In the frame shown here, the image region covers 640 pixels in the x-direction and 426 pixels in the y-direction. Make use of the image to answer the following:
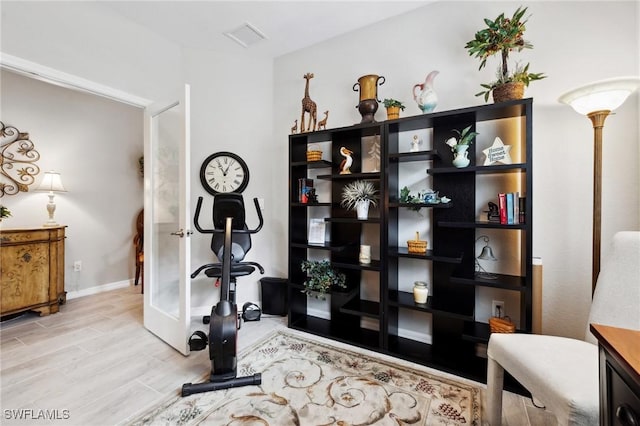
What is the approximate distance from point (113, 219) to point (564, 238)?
5006mm

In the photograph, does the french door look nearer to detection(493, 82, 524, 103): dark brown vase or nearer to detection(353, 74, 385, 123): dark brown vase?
detection(353, 74, 385, 123): dark brown vase

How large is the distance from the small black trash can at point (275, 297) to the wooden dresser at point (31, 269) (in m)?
2.25

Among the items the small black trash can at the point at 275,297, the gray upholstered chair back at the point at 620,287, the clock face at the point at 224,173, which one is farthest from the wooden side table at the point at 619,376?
the clock face at the point at 224,173

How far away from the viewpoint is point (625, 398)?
1.98ft

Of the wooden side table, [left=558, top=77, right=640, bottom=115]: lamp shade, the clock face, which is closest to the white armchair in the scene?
the wooden side table

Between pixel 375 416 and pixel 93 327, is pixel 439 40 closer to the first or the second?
pixel 375 416

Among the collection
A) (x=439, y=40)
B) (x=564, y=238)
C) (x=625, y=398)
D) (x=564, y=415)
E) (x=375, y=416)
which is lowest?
(x=375, y=416)

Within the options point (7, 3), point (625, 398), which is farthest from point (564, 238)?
point (7, 3)

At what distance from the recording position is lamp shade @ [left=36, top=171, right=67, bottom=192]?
2.96 m

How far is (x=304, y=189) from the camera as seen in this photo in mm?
2492

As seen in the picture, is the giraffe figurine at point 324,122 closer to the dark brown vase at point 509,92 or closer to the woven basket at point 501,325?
the dark brown vase at point 509,92

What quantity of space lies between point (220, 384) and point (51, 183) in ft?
10.4

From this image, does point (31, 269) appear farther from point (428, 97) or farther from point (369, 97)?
point (428, 97)

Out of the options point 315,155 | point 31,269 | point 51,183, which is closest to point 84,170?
point 51,183
